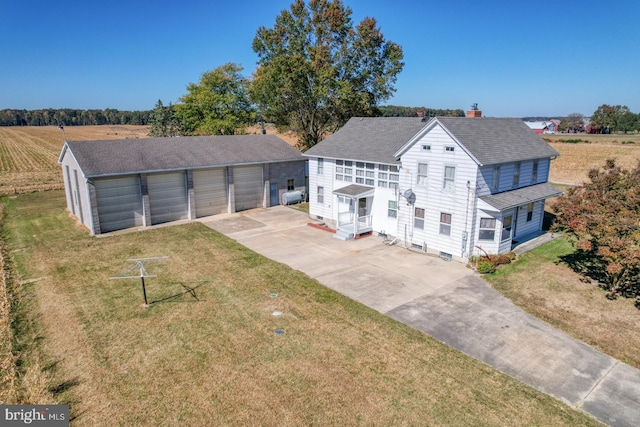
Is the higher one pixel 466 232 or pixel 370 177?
pixel 370 177

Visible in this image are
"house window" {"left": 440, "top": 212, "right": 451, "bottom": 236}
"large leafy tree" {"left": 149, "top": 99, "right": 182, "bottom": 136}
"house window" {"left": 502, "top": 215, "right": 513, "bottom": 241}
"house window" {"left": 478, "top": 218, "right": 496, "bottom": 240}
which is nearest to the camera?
"house window" {"left": 478, "top": 218, "right": 496, "bottom": 240}

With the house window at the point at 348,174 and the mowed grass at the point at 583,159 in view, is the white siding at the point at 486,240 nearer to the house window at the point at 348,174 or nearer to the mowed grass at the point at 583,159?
the house window at the point at 348,174

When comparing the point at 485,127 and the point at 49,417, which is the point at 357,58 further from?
the point at 49,417

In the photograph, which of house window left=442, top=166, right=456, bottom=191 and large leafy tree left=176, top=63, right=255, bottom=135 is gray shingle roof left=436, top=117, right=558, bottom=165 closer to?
house window left=442, top=166, right=456, bottom=191

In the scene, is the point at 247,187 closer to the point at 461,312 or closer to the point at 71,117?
the point at 461,312

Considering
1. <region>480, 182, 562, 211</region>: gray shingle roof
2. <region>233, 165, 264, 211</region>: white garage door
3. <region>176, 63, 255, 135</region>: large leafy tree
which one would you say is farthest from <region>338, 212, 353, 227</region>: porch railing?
<region>176, 63, 255, 135</region>: large leafy tree

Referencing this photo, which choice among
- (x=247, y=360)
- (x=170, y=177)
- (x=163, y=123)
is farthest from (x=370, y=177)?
(x=163, y=123)

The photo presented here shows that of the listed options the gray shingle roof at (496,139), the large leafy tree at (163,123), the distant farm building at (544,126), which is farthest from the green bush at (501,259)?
the distant farm building at (544,126)
